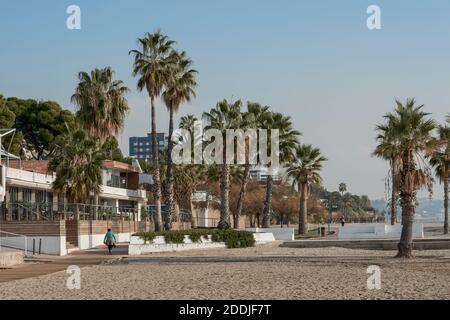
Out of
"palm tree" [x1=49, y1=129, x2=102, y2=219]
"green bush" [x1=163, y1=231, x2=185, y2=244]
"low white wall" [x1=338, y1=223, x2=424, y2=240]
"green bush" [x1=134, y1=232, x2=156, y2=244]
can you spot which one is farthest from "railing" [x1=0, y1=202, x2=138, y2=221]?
"low white wall" [x1=338, y1=223, x2=424, y2=240]

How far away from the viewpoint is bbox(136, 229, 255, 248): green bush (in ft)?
145

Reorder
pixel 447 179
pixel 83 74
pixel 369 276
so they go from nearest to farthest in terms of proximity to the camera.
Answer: pixel 369 276 < pixel 83 74 < pixel 447 179

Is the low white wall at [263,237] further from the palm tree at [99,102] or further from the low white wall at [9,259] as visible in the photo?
the low white wall at [9,259]

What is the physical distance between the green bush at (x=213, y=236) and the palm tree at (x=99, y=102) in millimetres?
11362

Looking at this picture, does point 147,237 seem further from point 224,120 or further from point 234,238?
point 224,120

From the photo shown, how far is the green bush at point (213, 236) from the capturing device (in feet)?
145

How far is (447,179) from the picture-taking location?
6638 cm

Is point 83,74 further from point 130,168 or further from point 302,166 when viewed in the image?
point 302,166

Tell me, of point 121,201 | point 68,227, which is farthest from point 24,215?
point 121,201

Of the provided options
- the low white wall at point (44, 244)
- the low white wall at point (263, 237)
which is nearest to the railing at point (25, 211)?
the low white wall at point (44, 244)

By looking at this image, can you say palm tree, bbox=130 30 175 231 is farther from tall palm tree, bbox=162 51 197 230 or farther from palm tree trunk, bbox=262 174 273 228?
palm tree trunk, bbox=262 174 273 228

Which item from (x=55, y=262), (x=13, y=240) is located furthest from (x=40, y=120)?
(x=55, y=262)

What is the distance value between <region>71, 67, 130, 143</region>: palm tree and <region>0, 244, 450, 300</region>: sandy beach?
22.4 meters
